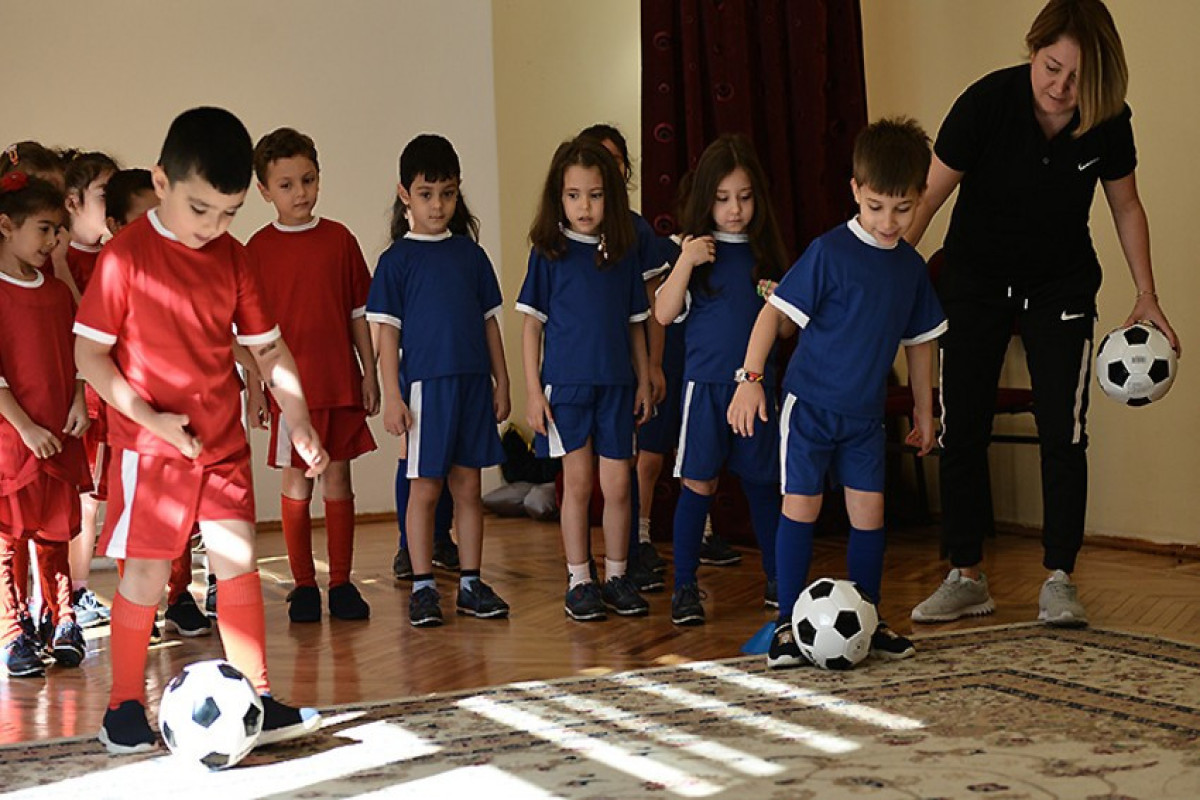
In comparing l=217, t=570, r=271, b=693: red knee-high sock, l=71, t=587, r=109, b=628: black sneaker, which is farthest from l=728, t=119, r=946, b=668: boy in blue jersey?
l=71, t=587, r=109, b=628: black sneaker

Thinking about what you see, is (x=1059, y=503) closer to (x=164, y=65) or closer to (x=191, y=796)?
(x=191, y=796)

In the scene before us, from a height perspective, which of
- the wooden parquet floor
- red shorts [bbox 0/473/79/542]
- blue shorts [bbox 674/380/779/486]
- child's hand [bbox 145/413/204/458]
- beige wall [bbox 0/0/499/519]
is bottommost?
the wooden parquet floor

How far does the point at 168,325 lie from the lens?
9.48 ft

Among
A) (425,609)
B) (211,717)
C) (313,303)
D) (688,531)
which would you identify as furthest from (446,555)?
(211,717)

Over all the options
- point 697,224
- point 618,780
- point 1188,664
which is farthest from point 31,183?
point 1188,664

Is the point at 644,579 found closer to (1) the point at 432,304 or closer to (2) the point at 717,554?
(2) the point at 717,554

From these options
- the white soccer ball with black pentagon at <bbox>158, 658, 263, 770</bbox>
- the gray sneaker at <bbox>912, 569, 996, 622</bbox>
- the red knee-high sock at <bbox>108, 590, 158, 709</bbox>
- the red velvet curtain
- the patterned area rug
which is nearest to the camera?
the patterned area rug

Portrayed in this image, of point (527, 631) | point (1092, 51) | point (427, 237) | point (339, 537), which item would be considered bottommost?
point (527, 631)

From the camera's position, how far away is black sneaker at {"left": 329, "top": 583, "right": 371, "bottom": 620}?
170 inches

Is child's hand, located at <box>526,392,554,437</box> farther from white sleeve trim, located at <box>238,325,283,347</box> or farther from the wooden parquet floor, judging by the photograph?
white sleeve trim, located at <box>238,325,283,347</box>

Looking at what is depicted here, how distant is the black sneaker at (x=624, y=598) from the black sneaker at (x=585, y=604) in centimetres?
4

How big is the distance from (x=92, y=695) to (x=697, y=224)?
6.25 ft

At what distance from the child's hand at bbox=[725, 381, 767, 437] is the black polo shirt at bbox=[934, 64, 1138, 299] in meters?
0.75

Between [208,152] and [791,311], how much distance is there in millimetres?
1371
